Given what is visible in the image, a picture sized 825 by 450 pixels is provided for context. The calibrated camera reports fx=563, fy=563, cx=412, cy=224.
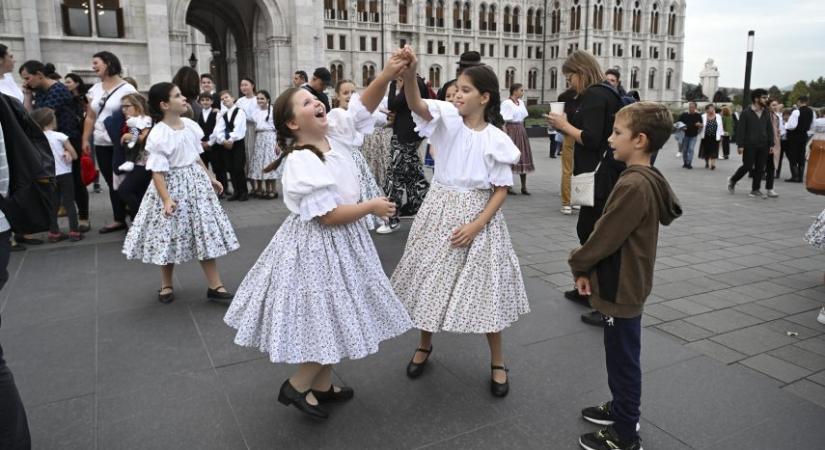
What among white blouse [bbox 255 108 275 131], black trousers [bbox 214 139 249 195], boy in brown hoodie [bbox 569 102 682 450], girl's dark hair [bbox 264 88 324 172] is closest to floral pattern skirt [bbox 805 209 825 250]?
boy in brown hoodie [bbox 569 102 682 450]

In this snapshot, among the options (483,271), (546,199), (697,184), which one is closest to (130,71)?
(546,199)

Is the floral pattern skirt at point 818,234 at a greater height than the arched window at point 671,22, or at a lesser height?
lesser

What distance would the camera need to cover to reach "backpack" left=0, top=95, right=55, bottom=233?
2.35 m

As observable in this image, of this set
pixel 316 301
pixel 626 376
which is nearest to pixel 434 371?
pixel 316 301

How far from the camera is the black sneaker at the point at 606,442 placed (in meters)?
2.60

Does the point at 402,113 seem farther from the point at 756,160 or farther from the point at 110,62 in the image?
the point at 756,160

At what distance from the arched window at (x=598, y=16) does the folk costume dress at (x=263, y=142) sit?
7832cm

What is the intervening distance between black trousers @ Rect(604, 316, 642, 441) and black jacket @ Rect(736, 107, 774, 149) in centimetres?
944

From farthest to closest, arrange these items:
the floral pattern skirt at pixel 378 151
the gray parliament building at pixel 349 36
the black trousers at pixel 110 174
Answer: the gray parliament building at pixel 349 36
the floral pattern skirt at pixel 378 151
the black trousers at pixel 110 174

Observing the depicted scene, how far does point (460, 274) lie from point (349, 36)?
68.5 m

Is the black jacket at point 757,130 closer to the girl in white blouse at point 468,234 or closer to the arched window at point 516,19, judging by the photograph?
the girl in white blouse at point 468,234

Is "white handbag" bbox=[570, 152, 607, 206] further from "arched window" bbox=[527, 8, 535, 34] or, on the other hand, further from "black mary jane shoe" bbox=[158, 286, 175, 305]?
"arched window" bbox=[527, 8, 535, 34]

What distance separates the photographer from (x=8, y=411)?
2.23 meters

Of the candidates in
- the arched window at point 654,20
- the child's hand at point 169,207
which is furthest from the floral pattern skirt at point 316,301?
the arched window at point 654,20
